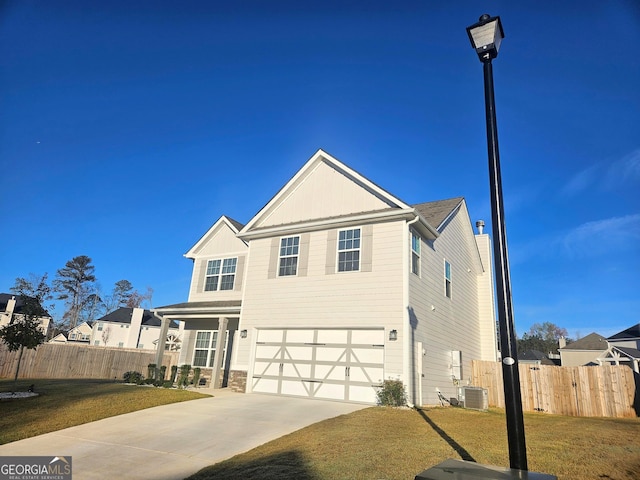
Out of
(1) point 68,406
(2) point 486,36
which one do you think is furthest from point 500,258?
(1) point 68,406

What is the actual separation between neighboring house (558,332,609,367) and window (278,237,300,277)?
39.2 meters

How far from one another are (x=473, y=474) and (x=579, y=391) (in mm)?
15183

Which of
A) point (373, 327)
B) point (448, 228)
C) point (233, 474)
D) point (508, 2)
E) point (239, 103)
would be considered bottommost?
point (233, 474)

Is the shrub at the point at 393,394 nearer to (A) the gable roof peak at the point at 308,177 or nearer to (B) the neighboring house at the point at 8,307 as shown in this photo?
(A) the gable roof peak at the point at 308,177

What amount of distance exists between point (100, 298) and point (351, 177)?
6521cm

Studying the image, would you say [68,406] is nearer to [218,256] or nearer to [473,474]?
[218,256]

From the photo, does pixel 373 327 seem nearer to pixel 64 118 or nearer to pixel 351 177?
pixel 351 177

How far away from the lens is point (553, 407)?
14945 mm

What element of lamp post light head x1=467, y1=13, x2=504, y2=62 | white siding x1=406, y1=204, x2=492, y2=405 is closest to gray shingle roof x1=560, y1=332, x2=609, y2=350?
white siding x1=406, y1=204, x2=492, y2=405

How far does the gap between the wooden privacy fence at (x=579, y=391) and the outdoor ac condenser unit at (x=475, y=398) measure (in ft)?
9.44

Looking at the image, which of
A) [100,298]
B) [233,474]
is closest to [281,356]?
[233,474]

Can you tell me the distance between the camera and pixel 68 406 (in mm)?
10508

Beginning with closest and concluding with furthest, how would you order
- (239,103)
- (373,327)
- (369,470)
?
(369,470) < (373,327) < (239,103)

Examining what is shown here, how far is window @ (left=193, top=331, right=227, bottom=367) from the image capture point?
1834 cm
